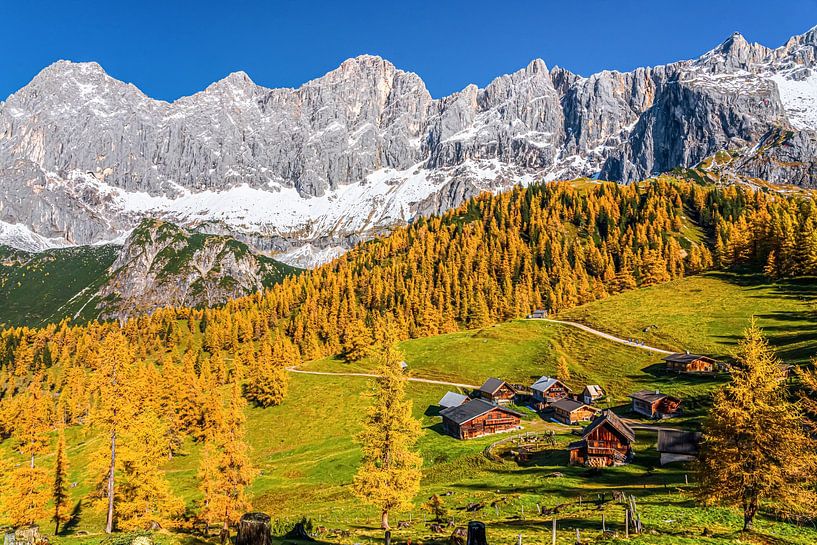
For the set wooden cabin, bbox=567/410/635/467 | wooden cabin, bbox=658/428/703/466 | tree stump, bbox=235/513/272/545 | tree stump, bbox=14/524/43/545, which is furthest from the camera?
wooden cabin, bbox=567/410/635/467

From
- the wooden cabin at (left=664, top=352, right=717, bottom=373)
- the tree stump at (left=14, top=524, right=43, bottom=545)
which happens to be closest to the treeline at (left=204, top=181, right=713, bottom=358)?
the wooden cabin at (left=664, top=352, right=717, bottom=373)

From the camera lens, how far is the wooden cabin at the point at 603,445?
52.9 meters

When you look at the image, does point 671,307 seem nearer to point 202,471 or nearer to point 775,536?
point 775,536

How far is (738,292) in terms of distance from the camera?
109625 mm

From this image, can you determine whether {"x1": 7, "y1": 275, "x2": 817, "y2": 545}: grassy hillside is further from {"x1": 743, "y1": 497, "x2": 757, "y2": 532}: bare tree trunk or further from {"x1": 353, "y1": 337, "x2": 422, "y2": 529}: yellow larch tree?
{"x1": 353, "y1": 337, "x2": 422, "y2": 529}: yellow larch tree

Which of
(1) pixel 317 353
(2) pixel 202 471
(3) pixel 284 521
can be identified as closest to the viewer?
(3) pixel 284 521

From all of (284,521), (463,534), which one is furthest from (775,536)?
(284,521)

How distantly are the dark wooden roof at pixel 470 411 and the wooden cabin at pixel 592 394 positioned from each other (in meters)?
12.3

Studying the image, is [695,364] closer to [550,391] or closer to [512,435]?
[550,391]

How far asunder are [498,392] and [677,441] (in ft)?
117

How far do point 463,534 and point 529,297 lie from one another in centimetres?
12230

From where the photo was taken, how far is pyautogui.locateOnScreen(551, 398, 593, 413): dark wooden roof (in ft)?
235

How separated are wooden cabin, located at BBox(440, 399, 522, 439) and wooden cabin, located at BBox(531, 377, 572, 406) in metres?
6.88

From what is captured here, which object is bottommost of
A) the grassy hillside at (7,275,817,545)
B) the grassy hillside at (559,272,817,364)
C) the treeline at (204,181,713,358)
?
the grassy hillside at (7,275,817,545)
